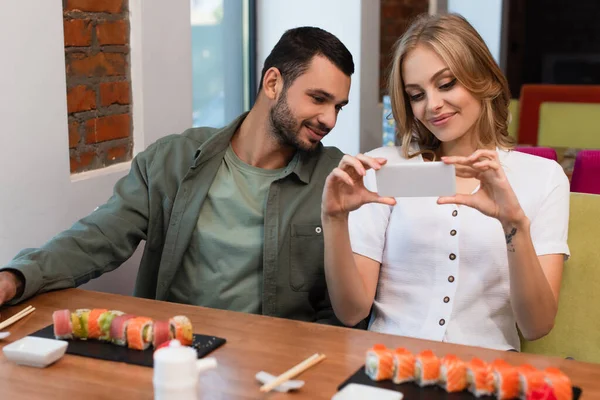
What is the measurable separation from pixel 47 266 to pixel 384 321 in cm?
68

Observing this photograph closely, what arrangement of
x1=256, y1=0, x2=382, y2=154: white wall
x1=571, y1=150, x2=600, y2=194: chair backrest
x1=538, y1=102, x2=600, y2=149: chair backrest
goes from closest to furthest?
x1=571, y1=150, x2=600, y2=194: chair backrest → x1=256, y1=0, x2=382, y2=154: white wall → x1=538, y1=102, x2=600, y2=149: chair backrest

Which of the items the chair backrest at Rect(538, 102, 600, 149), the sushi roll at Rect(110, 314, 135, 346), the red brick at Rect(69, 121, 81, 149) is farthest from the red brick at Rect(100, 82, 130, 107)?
the chair backrest at Rect(538, 102, 600, 149)

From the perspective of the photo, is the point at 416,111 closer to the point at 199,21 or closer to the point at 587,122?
the point at 199,21

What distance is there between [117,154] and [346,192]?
0.91 meters

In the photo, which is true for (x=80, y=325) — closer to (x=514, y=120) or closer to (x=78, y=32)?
(x=78, y=32)

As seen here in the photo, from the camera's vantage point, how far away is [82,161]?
2014 millimetres

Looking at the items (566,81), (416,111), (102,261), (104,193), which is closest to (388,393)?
(416,111)

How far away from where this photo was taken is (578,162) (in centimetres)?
222

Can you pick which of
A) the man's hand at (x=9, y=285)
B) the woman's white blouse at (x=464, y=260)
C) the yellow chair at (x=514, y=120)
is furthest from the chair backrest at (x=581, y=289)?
the yellow chair at (x=514, y=120)

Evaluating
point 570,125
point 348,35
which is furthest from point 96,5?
point 570,125

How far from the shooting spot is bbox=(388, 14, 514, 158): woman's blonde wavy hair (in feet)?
5.11

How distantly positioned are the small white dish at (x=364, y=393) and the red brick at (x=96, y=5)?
130cm

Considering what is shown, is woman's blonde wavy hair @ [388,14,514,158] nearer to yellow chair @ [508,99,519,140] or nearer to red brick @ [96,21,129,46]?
red brick @ [96,21,129,46]

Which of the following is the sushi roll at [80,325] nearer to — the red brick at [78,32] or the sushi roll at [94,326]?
the sushi roll at [94,326]
